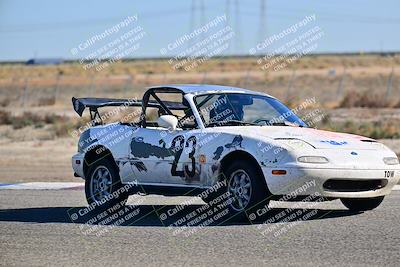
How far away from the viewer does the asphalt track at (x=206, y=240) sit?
8531mm

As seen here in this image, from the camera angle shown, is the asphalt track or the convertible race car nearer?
the asphalt track

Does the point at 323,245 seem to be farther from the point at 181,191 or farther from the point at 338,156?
the point at 181,191

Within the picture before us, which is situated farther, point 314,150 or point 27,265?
point 314,150

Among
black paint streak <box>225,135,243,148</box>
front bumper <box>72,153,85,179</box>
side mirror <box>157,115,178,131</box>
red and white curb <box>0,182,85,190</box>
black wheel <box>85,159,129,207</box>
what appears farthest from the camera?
red and white curb <box>0,182,85,190</box>

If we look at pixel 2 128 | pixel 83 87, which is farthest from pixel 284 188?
pixel 83 87

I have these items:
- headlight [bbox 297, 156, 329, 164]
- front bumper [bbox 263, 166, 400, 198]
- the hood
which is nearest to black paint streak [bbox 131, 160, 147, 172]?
the hood

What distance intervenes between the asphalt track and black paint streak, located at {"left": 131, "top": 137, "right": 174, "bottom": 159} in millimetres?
782

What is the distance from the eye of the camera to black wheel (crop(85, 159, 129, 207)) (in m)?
12.3

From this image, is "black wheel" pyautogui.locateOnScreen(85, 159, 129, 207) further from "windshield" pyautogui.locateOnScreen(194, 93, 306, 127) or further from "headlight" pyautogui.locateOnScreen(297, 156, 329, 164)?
"headlight" pyautogui.locateOnScreen(297, 156, 329, 164)

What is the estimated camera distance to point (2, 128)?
104 ft

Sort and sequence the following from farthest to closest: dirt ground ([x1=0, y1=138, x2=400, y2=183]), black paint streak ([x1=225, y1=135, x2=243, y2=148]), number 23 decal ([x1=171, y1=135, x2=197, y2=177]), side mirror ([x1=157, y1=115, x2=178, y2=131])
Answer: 1. dirt ground ([x1=0, y1=138, x2=400, y2=183])
2. side mirror ([x1=157, y1=115, x2=178, y2=131])
3. number 23 decal ([x1=171, y1=135, x2=197, y2=177])
4. black paint streak ([x1=225, y1=135, x2=243, y2=148])

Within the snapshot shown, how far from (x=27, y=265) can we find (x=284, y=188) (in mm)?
3185

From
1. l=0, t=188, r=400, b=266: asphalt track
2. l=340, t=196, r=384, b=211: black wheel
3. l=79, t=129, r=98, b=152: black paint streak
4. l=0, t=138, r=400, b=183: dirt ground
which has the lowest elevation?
l=0, t=138, r=400, b=183: dirt ground

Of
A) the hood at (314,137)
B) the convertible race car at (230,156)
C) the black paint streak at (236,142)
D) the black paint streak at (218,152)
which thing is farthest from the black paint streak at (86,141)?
the black paint streak at (236,142)
